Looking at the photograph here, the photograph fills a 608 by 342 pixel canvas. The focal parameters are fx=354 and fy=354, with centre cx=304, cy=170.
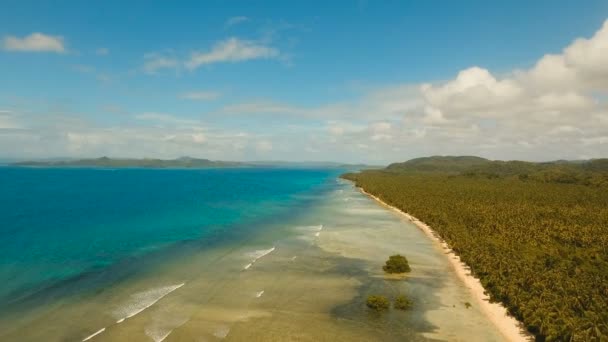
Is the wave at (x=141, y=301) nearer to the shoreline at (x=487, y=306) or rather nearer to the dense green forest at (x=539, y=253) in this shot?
the shoreline at (x=487, y=306)

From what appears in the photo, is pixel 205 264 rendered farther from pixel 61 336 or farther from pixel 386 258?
pixel 386 258

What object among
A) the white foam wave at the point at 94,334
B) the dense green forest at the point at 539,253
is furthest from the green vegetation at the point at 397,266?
the white foam wave at the point at 94,334

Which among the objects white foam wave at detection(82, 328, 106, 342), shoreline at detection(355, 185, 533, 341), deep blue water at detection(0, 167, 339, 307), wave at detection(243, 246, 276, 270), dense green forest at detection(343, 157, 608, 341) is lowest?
shoreline at detection(355, 185, 533, 341)

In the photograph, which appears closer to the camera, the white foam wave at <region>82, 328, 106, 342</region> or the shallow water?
the white foam wave at <region>82, 328, 106, 342</region>

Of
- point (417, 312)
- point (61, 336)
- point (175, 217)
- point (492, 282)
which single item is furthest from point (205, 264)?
point (175, 217)

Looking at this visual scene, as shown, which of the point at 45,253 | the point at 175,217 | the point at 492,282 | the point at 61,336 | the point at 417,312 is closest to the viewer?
the point at 61,336

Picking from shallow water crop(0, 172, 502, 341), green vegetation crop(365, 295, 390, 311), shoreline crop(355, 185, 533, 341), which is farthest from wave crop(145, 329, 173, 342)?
shoreline crop(355, 185, 533, 341)

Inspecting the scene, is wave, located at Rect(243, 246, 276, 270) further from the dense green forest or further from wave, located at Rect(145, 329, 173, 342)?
the dense green forest
